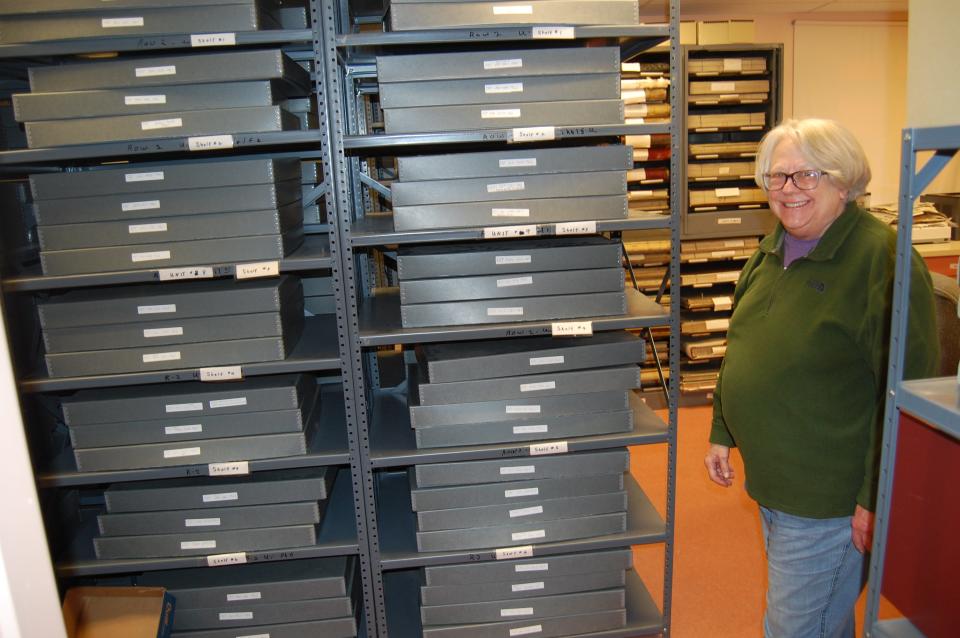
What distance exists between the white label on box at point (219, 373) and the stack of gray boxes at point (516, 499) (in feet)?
2.08

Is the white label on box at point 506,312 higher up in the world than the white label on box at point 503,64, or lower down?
lower down

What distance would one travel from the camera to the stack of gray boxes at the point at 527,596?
221 cm

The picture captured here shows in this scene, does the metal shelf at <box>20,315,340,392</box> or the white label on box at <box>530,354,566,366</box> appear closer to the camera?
the metal shelf at <box>20,315,340,392</box>

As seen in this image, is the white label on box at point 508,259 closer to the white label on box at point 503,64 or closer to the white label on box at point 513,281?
the white label on box at point 513,281

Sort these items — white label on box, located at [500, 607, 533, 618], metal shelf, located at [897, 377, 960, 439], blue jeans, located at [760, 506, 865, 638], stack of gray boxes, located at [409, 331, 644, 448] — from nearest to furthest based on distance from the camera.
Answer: metal shelf, located at [897, 377, 960, 439]
blue jeans, located at [760, 506, 865, 638]
stack of gray boxes, located at [409, 331, 644, 448]
white label on box, located at [500, 607, 533, 618]

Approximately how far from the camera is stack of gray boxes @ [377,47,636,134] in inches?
77.2

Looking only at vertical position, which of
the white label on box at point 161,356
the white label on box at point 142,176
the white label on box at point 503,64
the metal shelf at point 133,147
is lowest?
the white label on box at point 161,356

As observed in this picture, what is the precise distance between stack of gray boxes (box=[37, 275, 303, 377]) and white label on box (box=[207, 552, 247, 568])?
2.01 ft

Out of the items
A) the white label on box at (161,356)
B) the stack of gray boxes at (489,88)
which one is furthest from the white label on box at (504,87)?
the white label on box at (161,356)

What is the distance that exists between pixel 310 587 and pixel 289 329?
854mm

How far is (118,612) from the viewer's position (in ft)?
6.79

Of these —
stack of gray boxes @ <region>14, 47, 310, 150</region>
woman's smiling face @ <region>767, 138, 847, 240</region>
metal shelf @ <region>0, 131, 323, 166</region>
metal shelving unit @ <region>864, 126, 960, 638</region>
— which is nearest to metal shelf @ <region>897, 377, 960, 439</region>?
metal shelving unit @ <region>864, 126, 960, 638</region>

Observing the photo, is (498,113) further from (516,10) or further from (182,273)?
(182,273)

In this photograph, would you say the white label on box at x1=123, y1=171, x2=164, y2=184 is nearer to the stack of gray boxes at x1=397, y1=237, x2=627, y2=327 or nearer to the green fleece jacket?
the stack of gray boxes at x1=397, y1=237, x2=627, y2=327
